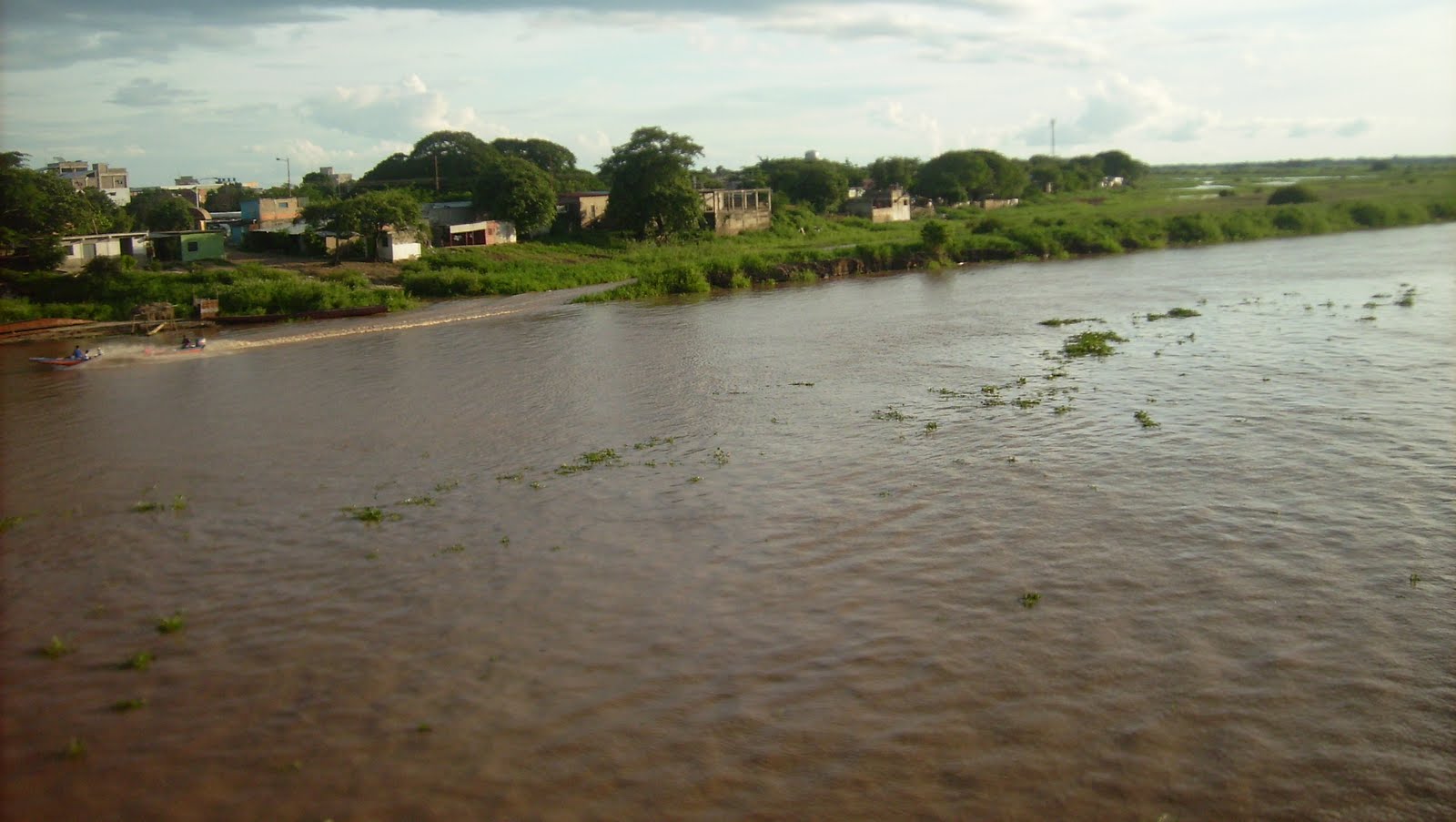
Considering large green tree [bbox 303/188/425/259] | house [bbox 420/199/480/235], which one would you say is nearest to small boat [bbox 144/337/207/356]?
large green tree [bbox 303/188/425/259]

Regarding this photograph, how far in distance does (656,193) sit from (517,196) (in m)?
7.02

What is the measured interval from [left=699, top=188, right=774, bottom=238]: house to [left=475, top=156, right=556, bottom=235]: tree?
9.69 metres

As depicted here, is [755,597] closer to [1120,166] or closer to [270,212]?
[270,212]

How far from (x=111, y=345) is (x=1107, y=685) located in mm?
30766

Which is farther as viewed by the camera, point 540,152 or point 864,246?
point 540,152

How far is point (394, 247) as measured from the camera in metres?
43.3

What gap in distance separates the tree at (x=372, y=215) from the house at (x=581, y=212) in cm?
1173

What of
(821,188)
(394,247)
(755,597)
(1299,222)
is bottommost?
(755,597)

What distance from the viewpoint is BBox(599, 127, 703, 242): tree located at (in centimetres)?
5284

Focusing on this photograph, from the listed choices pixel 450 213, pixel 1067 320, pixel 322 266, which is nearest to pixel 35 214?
pixel 322 266

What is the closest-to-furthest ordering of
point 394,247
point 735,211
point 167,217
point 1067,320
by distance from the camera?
point 1067,320 < point 394,247 < point 167,217 < point 735,211

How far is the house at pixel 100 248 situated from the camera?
38344mm

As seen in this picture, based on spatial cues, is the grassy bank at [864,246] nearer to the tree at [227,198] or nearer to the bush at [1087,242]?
the bush at [1087,242]

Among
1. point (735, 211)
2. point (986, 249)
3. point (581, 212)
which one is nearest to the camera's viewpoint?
point (986, 249)
